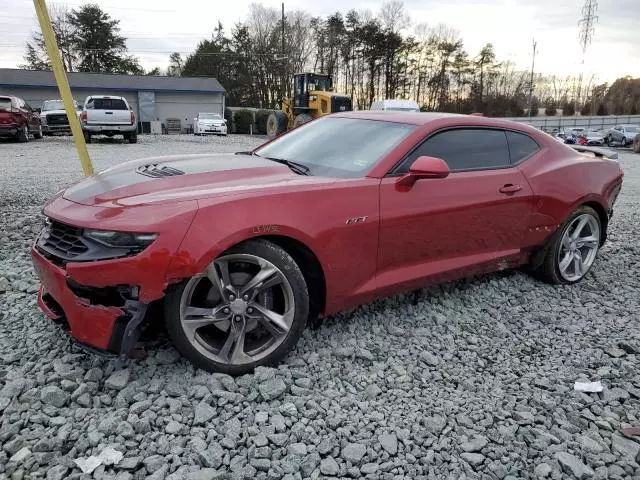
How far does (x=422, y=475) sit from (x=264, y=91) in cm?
5272

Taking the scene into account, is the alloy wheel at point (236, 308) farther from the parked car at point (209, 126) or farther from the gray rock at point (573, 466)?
the parked car at point (209, 126)

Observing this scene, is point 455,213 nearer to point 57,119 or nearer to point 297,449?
point 297,449

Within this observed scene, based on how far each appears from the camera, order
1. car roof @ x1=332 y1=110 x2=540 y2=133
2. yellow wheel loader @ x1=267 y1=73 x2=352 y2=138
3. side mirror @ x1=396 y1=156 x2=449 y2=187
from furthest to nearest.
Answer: yellow wheel loader @ x1=267 y1=73 x2=352 y2=138 → car roof @ x1=332 y1=110 x2=540 y2=133 → side mirror @ x1=396 y1=156 x2=449 y2=187

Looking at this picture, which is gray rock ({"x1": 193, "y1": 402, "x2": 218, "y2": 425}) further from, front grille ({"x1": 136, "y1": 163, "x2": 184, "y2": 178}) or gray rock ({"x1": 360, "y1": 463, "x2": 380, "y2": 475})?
front grille ({"x1": 136, "y1": 163, "x2": 184, "y2": 178})

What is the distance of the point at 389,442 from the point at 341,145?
2.03 meters

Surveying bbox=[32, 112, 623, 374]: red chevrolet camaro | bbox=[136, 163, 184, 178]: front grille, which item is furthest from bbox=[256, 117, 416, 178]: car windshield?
bbox=[136, 163, 184, 178]: front grille

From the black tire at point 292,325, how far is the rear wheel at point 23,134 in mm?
18482

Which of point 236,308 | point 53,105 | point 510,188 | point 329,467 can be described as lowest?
point 329,467

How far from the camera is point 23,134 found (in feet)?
59.3

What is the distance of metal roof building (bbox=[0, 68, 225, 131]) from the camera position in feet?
115

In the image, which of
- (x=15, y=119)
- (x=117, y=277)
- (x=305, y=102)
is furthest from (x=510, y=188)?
(x=305, y=102)

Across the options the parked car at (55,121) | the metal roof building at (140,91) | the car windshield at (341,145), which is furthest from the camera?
the metal roof building at (140,91)

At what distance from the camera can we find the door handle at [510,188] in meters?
3.77

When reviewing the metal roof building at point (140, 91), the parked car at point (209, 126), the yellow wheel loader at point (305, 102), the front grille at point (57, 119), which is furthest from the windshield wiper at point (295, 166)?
the metal roof building at point (140, 91)
